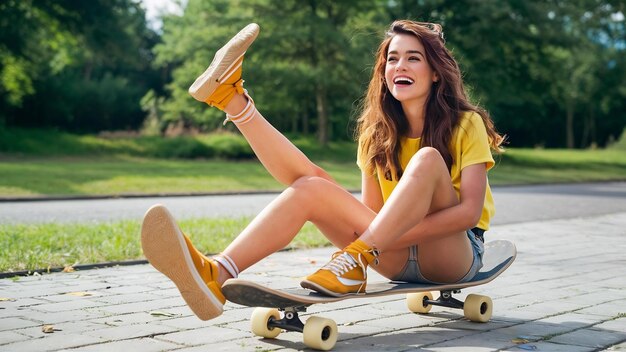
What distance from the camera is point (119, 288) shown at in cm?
492

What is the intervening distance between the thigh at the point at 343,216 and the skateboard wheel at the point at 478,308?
42 cm

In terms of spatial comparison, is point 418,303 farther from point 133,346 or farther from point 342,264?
point 133,346

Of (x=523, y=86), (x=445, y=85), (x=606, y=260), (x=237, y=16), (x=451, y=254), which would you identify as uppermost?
(x=237, y=16)

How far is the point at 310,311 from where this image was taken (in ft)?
13.8

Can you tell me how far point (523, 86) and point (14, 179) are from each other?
821 inches

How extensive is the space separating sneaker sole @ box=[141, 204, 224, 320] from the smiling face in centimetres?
138

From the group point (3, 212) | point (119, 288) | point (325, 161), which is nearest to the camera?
point (119, 288)

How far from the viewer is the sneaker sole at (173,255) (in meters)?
3.11

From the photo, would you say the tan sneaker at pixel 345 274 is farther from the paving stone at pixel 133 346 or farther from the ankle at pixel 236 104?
the ankle at pixel 236 104

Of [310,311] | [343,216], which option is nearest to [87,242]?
[310,311]

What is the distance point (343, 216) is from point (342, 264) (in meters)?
0.37

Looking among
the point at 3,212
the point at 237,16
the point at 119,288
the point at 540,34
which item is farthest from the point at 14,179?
the point at 540,34

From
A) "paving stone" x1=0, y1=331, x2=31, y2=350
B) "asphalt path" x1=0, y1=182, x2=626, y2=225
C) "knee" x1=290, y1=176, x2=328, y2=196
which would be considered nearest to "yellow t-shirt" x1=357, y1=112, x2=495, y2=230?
"knee" x1=290, y1=176, x2=328, y2=196

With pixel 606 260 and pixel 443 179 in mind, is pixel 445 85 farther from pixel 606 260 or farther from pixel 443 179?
pixel 606 260
